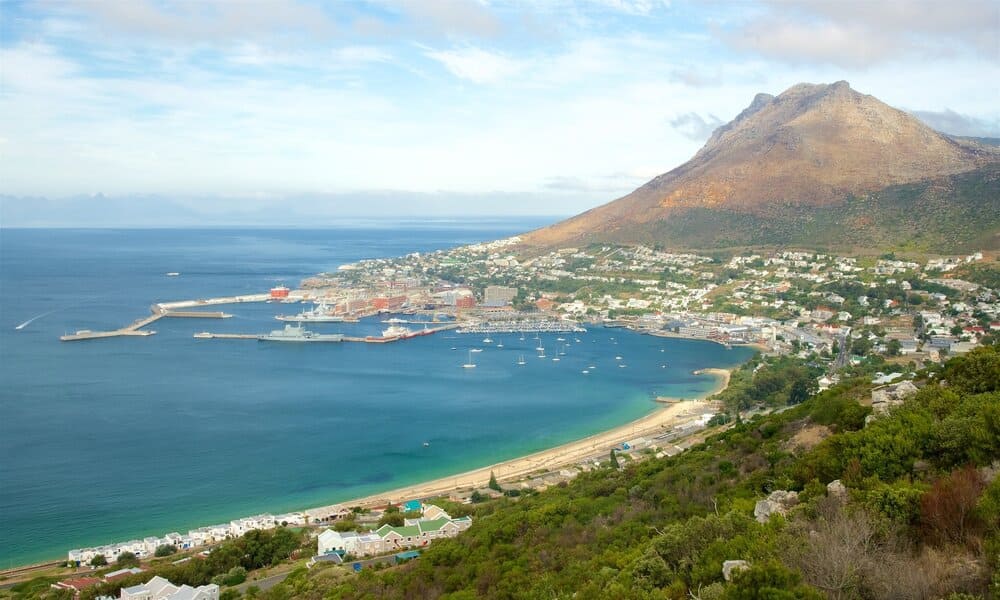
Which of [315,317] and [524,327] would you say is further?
[315,317]

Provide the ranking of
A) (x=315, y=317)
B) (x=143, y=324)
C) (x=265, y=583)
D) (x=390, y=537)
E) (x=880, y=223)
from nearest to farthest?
1. (x=265, y=583)
2. (x=390, y=537)
3. (x=143, y=324)
4. (x=315, y=317)
5. (x=880, y=223)

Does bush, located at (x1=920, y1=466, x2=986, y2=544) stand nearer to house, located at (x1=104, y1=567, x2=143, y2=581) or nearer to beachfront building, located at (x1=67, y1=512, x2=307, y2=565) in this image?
house, located at (x1=104, y1=567, x2=143, y2=581)

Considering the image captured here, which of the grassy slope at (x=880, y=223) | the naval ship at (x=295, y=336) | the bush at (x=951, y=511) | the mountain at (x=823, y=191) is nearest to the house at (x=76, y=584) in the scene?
the bush at (x=951, y=511)

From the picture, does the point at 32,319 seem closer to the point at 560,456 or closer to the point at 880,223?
the point at 560,456

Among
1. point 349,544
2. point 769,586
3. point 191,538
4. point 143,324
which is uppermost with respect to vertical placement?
point 769,586

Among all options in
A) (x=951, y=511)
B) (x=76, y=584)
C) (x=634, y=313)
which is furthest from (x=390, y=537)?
(x=634, y=313)
